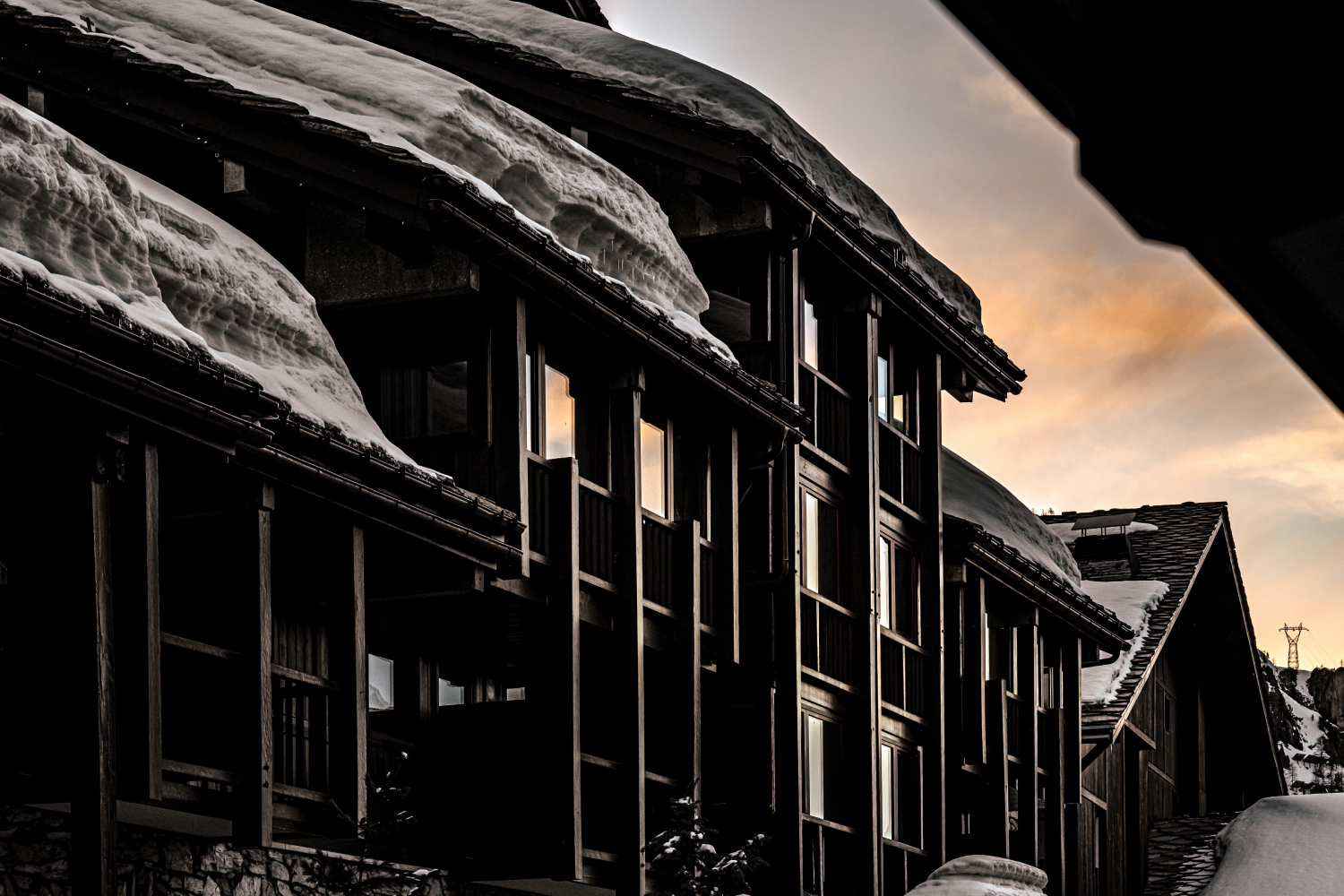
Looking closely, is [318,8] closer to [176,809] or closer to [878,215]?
[878,215]

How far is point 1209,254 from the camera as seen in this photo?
1.68 meters

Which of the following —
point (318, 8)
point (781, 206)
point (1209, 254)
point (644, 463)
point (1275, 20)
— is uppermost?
point (318, 8)

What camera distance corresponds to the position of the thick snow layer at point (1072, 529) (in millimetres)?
39188

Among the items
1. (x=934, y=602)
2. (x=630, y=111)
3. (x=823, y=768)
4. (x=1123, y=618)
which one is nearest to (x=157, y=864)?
(x=823, y=768)

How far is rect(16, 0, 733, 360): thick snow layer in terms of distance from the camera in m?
17.4

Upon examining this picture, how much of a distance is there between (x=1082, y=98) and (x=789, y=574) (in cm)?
1913

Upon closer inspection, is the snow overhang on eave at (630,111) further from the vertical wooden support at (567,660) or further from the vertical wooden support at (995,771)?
the vertical wooden support at (995,771)

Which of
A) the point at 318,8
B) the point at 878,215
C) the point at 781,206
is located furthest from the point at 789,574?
the point at 318,8

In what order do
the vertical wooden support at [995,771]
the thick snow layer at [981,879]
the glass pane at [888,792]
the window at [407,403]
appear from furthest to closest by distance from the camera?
the vertical wooden support at [995,771] < the glass pane at [888,792] < the window at [407,403] < the thick snow layer at [981,879]

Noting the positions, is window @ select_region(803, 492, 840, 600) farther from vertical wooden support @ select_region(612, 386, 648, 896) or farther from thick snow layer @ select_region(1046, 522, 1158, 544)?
Result: thick snow layer @ select_region(1046, 522, 1158, 544)

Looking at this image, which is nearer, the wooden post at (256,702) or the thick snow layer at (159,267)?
the thick snow layer at (159,267)

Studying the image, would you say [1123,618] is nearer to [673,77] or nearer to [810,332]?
[810,332]

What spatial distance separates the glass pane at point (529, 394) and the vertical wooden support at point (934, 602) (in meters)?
9.92

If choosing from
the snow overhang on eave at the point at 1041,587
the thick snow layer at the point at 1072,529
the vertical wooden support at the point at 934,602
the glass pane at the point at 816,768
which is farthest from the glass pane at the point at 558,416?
the thick snow layer at the point at 1072,529
